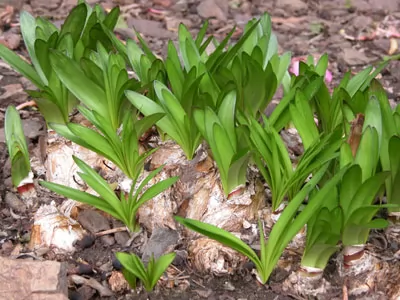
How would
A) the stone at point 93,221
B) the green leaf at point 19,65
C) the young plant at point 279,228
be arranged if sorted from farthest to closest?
1. the green leaf at point 19,65
2. the stone at point 93,221
3. the young plant at point 279,228

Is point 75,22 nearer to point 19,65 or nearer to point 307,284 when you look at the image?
point 19,65

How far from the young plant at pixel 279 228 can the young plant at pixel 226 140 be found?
217 millimetres

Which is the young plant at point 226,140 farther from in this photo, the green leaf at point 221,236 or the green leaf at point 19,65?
the green leaf at point 19,65

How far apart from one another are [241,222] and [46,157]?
2.44 feet

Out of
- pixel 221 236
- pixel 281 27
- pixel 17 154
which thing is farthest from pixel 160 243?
pixel 281 27

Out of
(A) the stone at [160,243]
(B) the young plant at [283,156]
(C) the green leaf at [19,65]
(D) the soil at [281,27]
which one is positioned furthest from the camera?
(D) the soil at [281,27]

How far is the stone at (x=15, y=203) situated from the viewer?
7.52 feet

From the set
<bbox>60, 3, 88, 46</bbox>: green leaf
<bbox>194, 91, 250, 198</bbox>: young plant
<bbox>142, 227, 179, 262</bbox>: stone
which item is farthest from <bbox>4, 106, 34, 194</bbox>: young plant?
<bbox>194, 91, 250, 198</bbox>: young plant

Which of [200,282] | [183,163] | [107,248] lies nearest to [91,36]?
[183,163]

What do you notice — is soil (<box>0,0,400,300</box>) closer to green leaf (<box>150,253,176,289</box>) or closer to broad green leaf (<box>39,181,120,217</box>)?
broad green leaf (<box>39,181,120,217</box>)

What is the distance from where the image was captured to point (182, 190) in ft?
7.13

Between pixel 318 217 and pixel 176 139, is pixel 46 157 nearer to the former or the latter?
pixel 176 139

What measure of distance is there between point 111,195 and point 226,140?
0.37 metres

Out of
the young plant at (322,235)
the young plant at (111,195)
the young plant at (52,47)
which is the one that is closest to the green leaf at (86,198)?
the young plant at (111,195)
